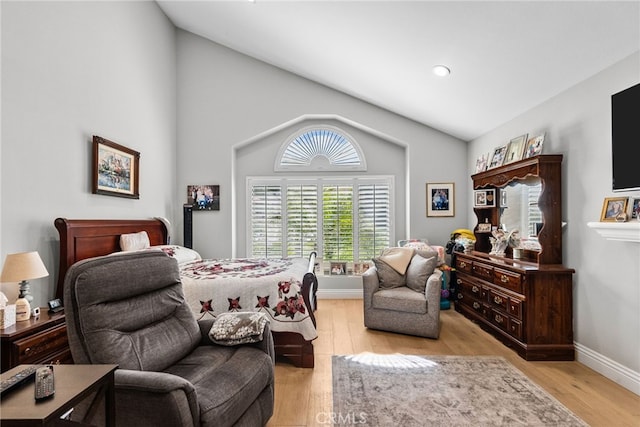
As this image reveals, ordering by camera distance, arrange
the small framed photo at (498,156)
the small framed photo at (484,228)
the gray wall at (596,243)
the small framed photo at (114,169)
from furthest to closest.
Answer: the small framed photo at (484,228)
the small framed photo at (498,156)
the small framed photo at (114,169)
the gray wall at (596,243)

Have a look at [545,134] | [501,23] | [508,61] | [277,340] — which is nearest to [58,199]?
[277,340]

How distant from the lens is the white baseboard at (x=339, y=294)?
17.2ft

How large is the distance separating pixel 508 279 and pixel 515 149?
4.68ft

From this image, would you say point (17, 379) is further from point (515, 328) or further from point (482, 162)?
point (482, 162)

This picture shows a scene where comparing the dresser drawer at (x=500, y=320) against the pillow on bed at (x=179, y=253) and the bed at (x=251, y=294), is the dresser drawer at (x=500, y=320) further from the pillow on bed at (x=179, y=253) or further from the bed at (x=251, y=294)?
the pillow on bed at (x=179, y=253)

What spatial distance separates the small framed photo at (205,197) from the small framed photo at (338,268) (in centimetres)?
201

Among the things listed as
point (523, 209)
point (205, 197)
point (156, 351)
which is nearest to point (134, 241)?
point (205, 197)

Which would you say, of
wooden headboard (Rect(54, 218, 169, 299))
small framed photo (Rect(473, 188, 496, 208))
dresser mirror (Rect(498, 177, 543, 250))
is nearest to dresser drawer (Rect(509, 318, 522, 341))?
dresser mirror (Rect(498, 177, 543, 250))

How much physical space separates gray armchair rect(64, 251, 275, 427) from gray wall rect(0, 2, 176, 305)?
1236 millimetres

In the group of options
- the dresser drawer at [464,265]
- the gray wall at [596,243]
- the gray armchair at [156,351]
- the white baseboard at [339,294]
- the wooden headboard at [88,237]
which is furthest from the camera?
the white baseboard at [339,294]

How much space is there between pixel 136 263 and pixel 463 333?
3.31 meters

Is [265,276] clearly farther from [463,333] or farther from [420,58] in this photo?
[420,58]

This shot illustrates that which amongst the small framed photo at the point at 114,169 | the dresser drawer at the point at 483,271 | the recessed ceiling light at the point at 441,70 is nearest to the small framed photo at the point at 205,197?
the small framed photo at the point at 114,169

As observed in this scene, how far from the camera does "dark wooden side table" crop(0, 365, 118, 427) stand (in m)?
1.03
